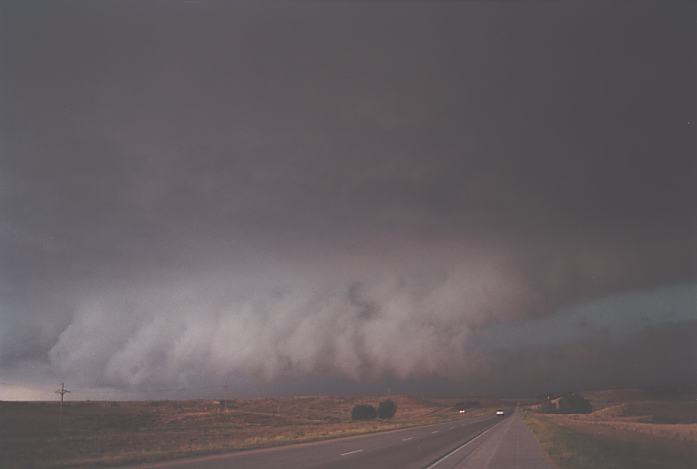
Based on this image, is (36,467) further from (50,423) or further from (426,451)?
(50,423)

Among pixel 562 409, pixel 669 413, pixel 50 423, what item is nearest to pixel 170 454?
pixel 50 423

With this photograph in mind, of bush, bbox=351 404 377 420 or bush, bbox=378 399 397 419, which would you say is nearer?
bush, bbox=351 404 377 420

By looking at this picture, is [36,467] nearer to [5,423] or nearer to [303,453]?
[303,453]

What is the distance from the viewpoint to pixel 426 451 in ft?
101

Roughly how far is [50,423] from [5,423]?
6.28 meters

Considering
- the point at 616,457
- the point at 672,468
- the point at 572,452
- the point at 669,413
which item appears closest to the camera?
the point at 672,468

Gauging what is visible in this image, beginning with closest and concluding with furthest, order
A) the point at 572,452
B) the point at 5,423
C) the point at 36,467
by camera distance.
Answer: the point at 36,467, the point at 572,452, the point at 5,423

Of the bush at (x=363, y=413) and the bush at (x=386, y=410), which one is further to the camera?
the bush at (x=386, y=410)

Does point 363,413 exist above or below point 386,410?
above

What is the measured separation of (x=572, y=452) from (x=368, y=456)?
37.0ft

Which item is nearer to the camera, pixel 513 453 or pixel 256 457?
pixel 256 457

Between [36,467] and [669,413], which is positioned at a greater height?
[36,467]

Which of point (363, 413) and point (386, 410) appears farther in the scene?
point (386, 410)

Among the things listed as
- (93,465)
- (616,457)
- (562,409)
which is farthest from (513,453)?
(562,409)
